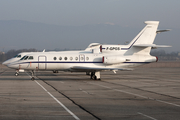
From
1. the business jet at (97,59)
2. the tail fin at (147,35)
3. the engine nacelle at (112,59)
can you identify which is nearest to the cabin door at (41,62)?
the business jet at (97,59)

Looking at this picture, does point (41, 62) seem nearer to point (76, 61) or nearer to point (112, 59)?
point (76, 61)

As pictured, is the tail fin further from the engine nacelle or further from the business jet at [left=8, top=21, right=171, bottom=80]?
the engine nacelle

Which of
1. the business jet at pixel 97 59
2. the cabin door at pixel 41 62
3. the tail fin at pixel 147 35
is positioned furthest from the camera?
the tail fin at pixel 147 35

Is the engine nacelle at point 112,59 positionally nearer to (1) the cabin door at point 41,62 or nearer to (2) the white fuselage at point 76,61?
(2) the white fuselage at point 76,61

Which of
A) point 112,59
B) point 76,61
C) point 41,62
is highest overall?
point 112,59

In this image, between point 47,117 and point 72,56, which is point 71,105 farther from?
point 72,56

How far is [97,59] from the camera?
3144 cm

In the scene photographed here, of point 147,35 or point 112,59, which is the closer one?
point 112,59

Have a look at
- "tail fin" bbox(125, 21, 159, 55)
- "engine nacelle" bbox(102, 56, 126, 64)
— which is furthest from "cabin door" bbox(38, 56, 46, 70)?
"tail fin" bbox(125, 21, 159, 55)

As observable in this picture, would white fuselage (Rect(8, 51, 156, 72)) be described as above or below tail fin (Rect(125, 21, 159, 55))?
below

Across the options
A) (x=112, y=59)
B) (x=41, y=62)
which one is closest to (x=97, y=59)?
(x=112, y=59)

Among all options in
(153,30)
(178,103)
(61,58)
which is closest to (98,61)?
(61,58)

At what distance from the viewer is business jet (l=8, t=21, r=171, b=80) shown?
30.6m

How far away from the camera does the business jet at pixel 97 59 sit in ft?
100
